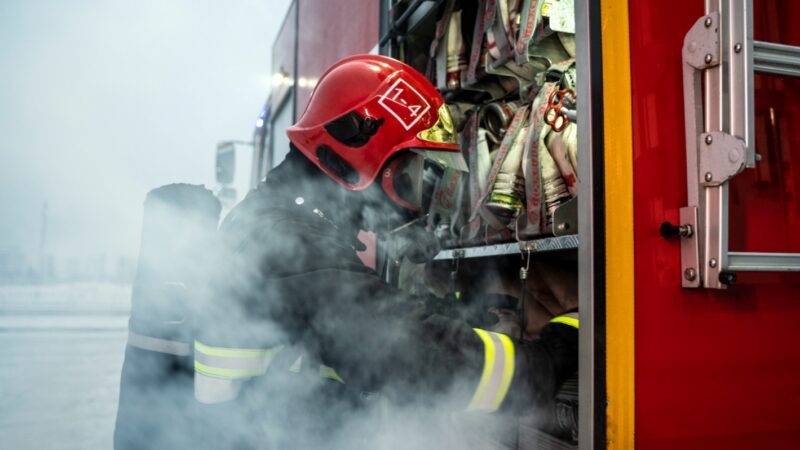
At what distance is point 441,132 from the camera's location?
186 cm

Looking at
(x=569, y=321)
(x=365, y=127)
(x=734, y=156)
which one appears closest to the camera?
(x=734, y=156)

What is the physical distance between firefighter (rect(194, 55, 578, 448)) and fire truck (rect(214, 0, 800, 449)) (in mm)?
298

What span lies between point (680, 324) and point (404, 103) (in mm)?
1070

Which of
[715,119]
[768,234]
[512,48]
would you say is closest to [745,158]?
[715,119]

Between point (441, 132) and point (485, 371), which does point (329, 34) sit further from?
point (485, 371)

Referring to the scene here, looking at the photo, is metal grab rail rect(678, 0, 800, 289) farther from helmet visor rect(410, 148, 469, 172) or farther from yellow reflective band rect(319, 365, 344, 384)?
yellow reflective band rect(319, 365, 344, 384)

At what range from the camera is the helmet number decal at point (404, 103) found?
1.80 meters

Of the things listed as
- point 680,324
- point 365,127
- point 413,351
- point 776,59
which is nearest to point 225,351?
point 413,351

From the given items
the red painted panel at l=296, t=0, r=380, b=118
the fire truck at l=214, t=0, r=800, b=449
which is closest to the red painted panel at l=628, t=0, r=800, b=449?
the fire truck at l=214, t=0, r=800, b=449

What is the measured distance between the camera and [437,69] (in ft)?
8.88

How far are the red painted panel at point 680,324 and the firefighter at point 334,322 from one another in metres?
0.32

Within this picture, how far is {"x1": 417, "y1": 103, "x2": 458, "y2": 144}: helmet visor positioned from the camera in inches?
72.0

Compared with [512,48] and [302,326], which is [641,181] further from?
[512,48]

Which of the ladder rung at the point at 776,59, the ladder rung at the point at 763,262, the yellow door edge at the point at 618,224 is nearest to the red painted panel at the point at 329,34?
the yellow door edge at the point at 618,224
